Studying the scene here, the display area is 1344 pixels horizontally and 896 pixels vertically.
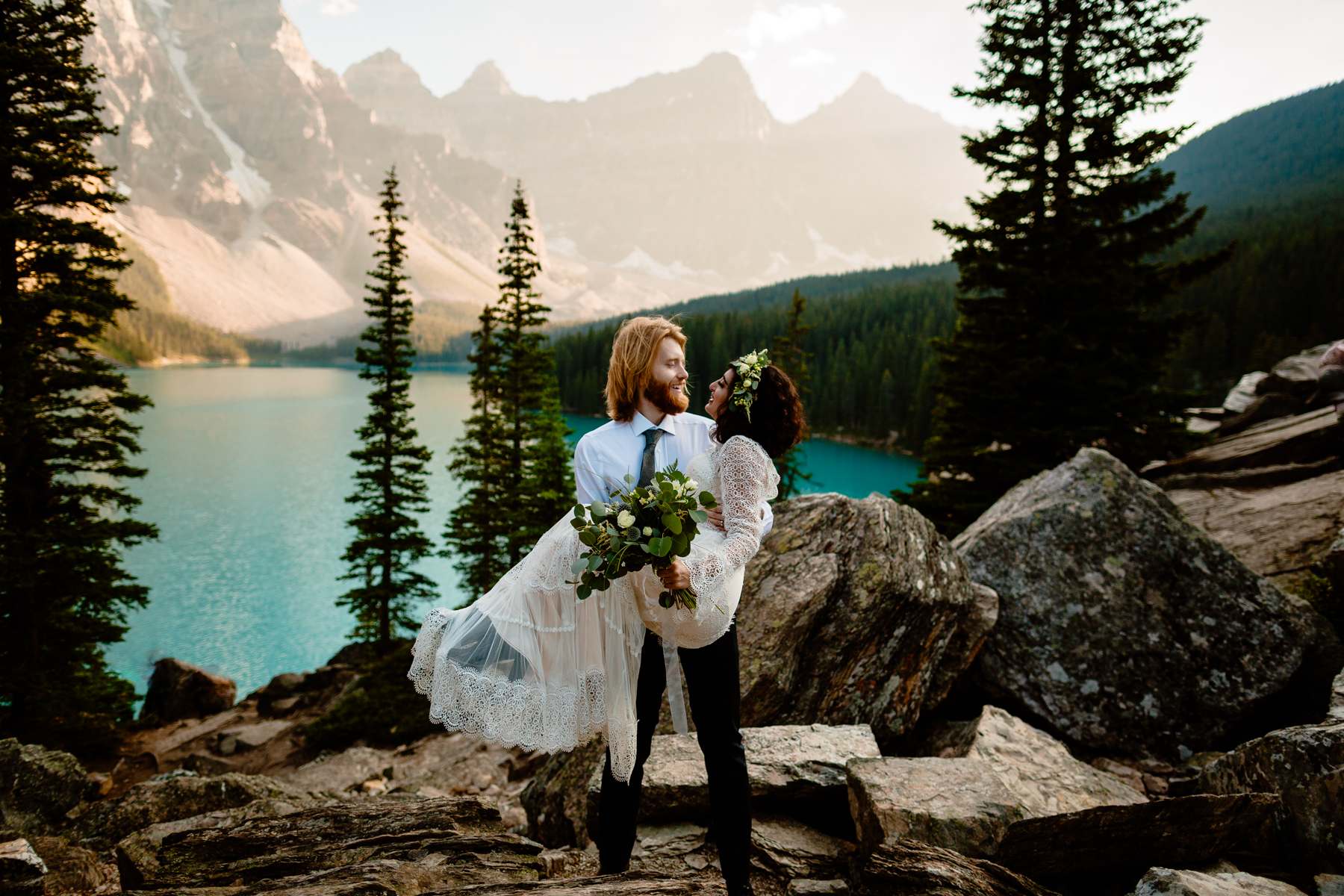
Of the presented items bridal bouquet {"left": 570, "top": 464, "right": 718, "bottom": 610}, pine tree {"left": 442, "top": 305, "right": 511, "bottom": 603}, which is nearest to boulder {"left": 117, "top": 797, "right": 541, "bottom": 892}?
bridal bouquet {"left": 570, "top": 464, "right": 718, "bottom": 610}

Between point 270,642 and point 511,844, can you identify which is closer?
point 511,844

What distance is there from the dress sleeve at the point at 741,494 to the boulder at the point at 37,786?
8163mm

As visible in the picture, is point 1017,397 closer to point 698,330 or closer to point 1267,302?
point 1267,302

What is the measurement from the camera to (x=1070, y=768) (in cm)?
493

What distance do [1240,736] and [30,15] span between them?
20557 mm

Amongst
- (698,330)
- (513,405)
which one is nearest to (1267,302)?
(698,330)

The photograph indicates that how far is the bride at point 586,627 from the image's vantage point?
327cm

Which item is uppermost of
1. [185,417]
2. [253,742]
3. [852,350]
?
[852,350]

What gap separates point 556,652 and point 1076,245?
13745 millimetres

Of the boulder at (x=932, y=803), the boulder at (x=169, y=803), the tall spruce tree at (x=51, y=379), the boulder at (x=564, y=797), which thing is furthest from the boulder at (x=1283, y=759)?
the tall spruce tree at (x=51, y=379)

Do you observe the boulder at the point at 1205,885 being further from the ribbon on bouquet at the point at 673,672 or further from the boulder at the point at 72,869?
the boulder at the point at 72,869

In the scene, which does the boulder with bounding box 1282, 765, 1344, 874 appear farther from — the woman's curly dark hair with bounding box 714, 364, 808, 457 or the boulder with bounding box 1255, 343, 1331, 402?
the boulder with bounding box 1255, 343, 1331, 402

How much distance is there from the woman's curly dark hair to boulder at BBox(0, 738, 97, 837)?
8363 millimetres

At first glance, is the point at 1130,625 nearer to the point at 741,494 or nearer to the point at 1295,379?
the point at 741,494
